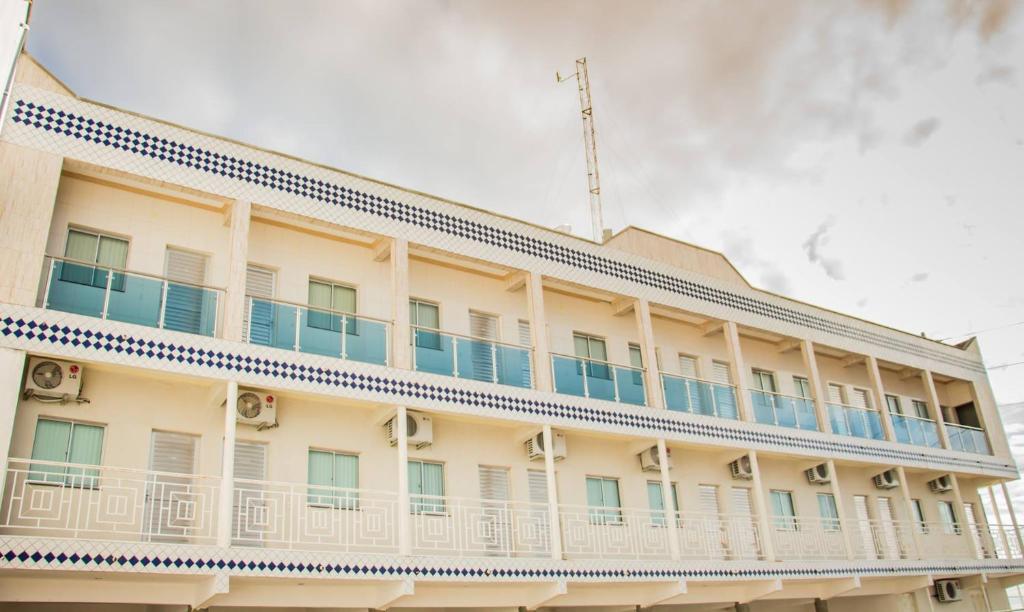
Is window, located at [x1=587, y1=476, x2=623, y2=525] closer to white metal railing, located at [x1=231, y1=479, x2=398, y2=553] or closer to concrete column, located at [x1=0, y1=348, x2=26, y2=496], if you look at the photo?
white metal railing, located at [x1=231, y1=479, x2=398, y2=553]

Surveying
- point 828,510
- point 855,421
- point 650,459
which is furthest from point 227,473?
point 855,421

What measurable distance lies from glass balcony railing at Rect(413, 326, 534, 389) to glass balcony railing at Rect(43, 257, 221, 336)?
351 centimetres

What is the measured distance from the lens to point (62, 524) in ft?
36.8

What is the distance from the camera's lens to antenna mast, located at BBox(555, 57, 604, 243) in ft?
78.1

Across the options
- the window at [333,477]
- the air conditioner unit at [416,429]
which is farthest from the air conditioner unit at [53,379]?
the air conditioner unit at [416,429]

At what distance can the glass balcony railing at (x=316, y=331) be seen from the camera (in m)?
13.2

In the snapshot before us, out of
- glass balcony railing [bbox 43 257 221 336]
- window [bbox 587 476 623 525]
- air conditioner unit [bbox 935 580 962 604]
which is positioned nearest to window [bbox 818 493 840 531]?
air conditioner unit [bbox 935 580 962 604]

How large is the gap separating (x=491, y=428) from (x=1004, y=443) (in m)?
18.6

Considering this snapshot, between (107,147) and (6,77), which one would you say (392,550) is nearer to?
(107,147)

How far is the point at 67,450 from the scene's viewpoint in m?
11.8

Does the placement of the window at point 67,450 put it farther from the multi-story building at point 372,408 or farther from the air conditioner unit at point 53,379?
the air conditioner unit at point 53,379

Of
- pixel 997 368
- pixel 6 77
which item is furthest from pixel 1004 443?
pixel 6 77

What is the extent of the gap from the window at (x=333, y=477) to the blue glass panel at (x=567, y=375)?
13.4ft

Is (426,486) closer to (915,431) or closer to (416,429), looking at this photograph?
(416,429)
